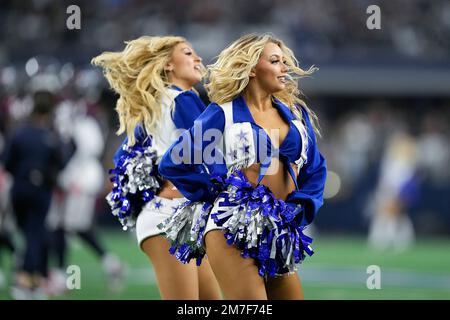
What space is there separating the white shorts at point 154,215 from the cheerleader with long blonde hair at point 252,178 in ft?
2.35

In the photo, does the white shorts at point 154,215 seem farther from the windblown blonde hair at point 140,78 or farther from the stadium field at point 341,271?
the stadium field at point 341,271

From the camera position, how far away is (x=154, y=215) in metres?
6.68

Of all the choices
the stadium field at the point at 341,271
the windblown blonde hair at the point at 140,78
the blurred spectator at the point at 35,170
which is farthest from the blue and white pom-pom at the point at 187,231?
the blurred spectator at the point at 35,170

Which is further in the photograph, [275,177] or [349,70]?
[349,70]

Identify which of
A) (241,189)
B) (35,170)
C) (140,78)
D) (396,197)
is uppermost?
(396,197)

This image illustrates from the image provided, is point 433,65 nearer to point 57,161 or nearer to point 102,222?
point 102,222

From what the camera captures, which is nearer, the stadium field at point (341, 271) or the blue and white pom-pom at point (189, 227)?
the blue and white pom-pom at point (189, 227)

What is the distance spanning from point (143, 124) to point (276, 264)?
182cm

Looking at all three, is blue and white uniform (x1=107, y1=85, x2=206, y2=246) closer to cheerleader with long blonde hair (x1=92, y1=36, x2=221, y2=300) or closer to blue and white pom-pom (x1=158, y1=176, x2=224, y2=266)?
cheerleader with long blonde hair (x1=92, y1=36, x2=221, y2=300)

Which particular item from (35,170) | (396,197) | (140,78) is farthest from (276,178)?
(396,197)

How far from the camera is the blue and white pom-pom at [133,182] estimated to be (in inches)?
268

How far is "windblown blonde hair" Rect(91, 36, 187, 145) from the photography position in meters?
6.88

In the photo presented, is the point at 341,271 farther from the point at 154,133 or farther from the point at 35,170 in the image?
the point at 154,133

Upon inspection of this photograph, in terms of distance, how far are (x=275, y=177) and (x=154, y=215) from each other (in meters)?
1.26
